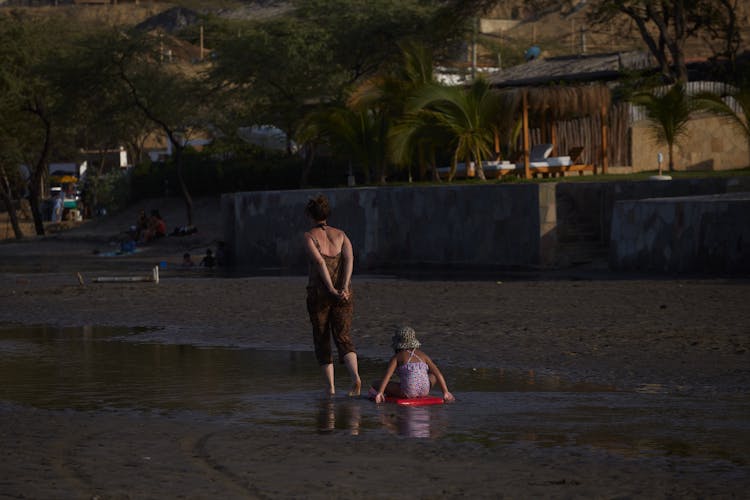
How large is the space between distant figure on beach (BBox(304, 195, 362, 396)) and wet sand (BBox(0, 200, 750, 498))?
607 millimetres

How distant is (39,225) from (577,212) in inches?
1112

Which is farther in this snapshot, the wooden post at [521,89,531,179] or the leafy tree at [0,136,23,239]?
the leafy tree at [0,136,23,239]

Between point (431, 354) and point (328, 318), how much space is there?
117 inches

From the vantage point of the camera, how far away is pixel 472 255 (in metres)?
25.5

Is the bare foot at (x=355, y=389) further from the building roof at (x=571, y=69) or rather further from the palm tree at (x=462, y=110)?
the building roof at (x=571, y=69)

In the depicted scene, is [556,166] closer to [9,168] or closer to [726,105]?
[726,105]

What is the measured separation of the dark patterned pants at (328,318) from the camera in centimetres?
1019

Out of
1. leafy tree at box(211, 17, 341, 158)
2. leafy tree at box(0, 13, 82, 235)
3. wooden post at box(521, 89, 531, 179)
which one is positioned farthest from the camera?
leafy tree at box(0, 13, 82, 235)

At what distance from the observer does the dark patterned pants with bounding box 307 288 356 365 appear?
10188 mm

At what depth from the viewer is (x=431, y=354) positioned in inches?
514

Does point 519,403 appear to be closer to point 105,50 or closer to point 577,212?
point 577,212

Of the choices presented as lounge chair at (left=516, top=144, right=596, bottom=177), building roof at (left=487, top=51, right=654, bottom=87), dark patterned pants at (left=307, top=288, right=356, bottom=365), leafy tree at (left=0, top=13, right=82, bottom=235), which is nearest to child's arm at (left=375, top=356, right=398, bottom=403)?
dark patterned pants at (left=307, top=288, right=356, bottom=365)

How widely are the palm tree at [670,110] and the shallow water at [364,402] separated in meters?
17.9

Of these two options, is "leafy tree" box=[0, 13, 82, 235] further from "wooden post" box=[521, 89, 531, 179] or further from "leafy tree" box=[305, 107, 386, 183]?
"wooden post" box=[521, 89, 531, 179]
